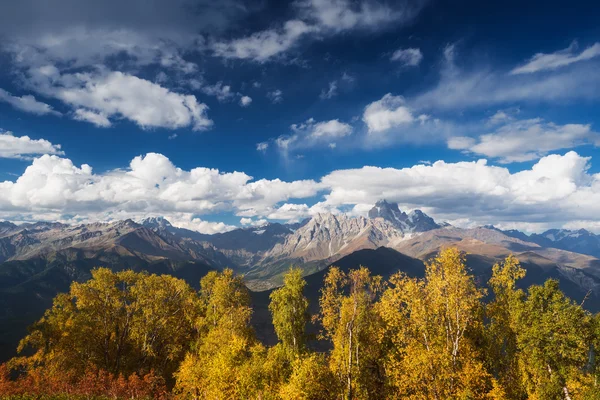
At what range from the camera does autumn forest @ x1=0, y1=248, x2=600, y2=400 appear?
3778 cm

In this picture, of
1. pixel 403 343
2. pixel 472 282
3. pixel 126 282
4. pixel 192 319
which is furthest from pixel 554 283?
pixel 126 282

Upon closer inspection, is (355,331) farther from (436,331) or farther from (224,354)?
(224,354)

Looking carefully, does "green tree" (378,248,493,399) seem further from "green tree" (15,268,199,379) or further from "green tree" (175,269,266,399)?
"green tree" (15,268,199,379)

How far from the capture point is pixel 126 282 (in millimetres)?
65188

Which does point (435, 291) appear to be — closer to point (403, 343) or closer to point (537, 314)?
point (403, 343)

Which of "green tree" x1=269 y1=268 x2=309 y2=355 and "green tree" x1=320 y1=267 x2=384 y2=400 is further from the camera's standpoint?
"green tree" x1=269 y1=268 x2=309 y2=355

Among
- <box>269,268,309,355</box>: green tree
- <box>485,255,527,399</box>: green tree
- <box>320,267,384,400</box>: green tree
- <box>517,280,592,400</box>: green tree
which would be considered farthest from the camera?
<box>269,268,309,355</box>: green tree

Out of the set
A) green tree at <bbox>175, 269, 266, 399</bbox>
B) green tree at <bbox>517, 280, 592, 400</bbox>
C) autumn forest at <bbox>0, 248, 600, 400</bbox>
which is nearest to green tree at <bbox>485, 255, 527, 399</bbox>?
autumn forest at <bbox>0, 248, 600, 400</bbox>

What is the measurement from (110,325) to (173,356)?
1425 cm

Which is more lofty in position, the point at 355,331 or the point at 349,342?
the point at 355,331

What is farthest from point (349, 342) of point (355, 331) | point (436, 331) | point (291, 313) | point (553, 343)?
point (553, 343)

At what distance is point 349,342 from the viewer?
43.3 m

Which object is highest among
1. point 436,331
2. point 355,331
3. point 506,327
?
point 436,331

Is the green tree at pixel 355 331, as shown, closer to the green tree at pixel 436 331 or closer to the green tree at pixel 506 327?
the green tree at pixel 436 331
